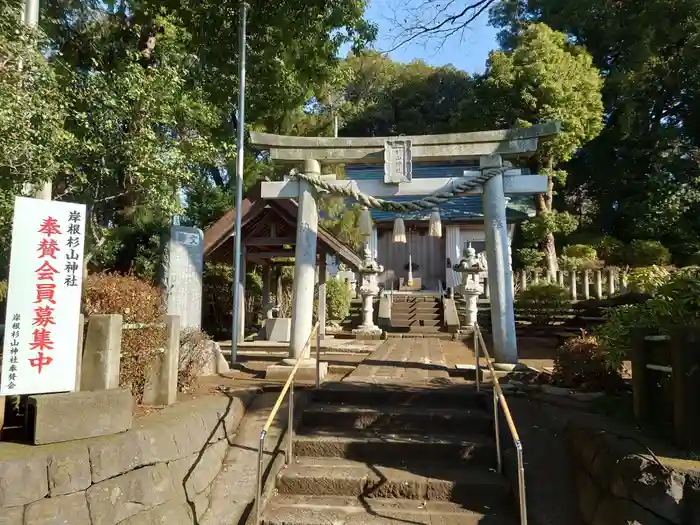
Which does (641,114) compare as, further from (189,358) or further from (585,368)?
(189,358)

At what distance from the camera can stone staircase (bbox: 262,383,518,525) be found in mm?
4418

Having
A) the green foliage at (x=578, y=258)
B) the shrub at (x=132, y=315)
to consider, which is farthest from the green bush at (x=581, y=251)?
the shrub at (x=132, y=315)

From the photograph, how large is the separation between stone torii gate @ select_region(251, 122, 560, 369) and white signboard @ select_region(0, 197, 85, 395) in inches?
168

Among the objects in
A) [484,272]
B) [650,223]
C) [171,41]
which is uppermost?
[171,41]

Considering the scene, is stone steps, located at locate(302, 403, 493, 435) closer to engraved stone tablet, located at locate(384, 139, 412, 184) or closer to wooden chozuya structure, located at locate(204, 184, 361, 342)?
engraved stone tablet, located at locate(384, 139, 412, 184)

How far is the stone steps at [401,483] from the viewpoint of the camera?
4582 mm

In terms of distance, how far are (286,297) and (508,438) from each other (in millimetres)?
13667

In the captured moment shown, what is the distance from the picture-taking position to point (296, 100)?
582 inches

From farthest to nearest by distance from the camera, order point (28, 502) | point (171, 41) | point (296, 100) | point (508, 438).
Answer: point (296, 100), point (171, 41), point (508, 438), point (28, 502)

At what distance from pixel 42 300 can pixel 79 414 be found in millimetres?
935

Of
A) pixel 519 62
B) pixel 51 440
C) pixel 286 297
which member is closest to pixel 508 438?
pixel 51 440

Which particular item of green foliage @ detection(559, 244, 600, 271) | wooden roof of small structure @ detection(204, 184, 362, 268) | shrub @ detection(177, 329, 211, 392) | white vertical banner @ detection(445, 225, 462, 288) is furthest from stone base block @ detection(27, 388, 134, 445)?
white vertical banner @ detection(445, 225, 462, 288)

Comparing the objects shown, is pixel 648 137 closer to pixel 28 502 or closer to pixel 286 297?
pixel 286 297

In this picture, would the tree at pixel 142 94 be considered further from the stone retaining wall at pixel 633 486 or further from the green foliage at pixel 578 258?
the green foliage at pixel 578 258
